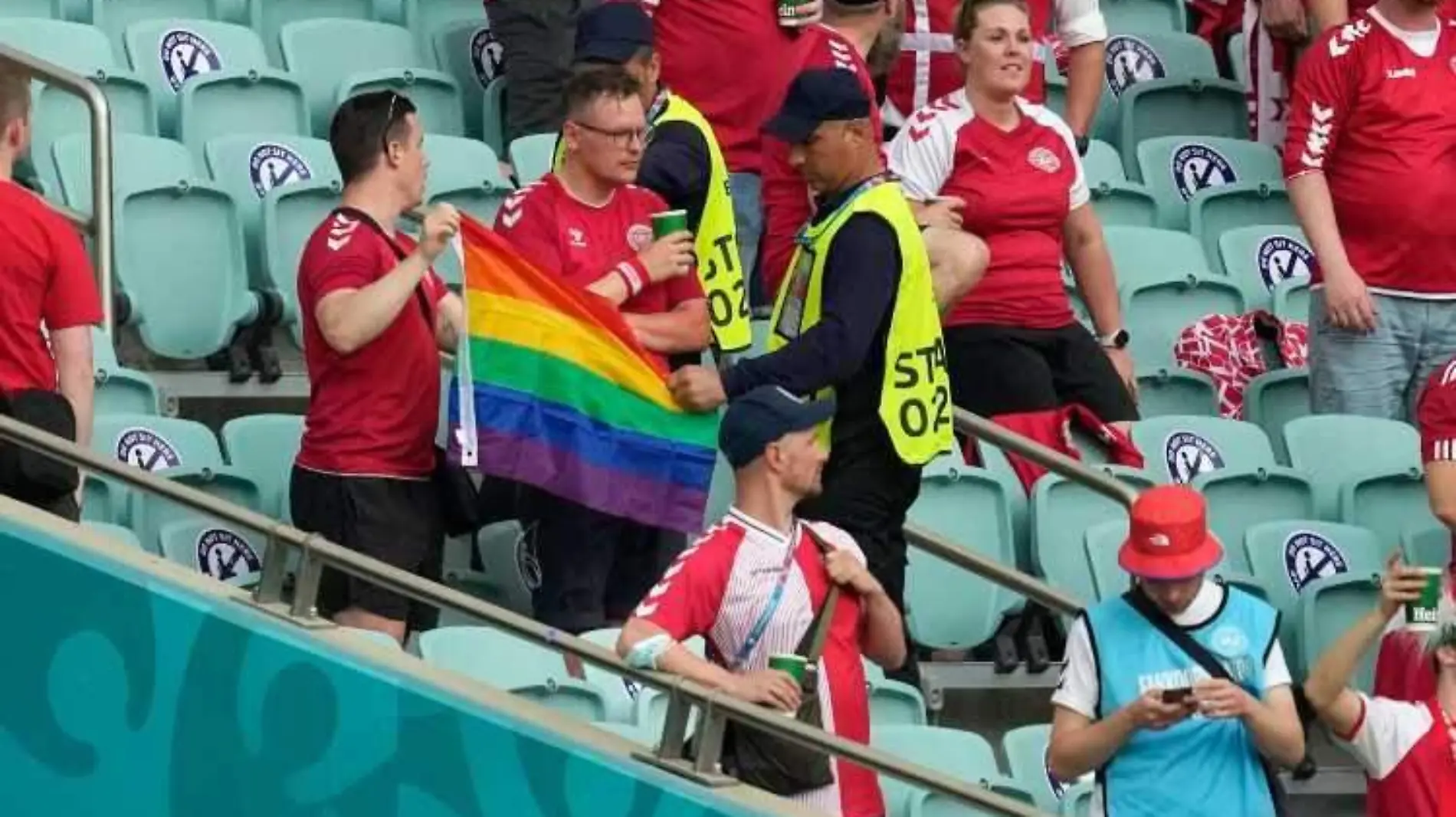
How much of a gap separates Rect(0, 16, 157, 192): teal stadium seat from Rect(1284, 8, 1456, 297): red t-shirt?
10.7 feet

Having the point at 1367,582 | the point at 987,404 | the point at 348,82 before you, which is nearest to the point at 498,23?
the point at 348,82

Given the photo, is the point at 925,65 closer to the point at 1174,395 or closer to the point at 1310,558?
the point at 1174,395

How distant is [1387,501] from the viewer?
34.7 feet

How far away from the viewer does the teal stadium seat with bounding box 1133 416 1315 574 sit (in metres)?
10.5

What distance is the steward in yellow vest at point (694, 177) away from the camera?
9703mm

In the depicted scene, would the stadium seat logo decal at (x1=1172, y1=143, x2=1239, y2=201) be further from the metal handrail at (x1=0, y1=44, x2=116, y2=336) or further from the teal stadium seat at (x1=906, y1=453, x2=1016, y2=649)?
the metal handrail at (x1=0, y1=44, x2=116, y2=336)

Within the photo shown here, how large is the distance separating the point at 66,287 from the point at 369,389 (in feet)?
2.40

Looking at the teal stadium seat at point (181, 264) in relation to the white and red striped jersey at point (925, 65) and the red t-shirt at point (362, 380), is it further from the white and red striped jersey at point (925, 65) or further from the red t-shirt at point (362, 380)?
the white and red striped jersey at point (925, 65)

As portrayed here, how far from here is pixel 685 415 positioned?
30.4 ft

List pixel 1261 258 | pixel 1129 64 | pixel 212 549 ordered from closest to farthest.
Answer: pixel 212 549
pixel 1261 258
pixel 1129 64

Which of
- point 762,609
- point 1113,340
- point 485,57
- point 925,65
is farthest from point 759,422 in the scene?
point 485,57

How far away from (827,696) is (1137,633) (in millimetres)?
649

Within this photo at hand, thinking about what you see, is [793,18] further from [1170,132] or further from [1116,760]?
[1116,760]

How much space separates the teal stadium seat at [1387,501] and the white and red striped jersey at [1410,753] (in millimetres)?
2241
